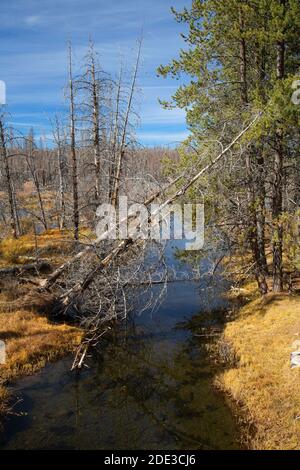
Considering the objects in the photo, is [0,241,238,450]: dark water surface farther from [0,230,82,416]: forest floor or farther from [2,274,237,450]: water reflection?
[0,230,82,416]: forest floor

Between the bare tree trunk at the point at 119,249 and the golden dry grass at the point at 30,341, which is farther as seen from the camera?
the bare tree trunk at the point at 119,249

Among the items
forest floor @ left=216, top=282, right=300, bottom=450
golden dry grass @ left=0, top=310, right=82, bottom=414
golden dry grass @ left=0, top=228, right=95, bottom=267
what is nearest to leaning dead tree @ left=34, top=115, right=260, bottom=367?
golden dry grass @ left=0, top=310, right=82, bottom=414

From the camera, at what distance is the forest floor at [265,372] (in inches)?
A: 311

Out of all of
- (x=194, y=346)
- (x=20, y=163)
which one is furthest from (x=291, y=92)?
(x=20, y=163)

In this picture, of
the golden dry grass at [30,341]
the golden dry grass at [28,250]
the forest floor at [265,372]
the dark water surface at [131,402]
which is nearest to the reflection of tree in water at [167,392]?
the dark water surface at [131,402]

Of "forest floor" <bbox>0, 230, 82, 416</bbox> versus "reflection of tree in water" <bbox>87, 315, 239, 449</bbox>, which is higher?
"forest floor" <bbox>0, 230, 82, 416</bbox>

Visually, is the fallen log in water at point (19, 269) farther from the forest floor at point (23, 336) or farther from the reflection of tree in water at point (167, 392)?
the reflection of tree in water at point (167, 392)

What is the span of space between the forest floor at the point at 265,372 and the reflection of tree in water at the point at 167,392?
517mm

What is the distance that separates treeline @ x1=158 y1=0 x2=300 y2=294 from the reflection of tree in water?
164 inches

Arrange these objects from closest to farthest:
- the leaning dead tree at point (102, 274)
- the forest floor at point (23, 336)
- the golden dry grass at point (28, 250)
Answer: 1. the forest floor at point (23, 336)
2. the leaning dead tree at point (102, 274)
3. the golden dry grass at point (28, 250)

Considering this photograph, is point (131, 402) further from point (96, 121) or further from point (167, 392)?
point (96, 121)

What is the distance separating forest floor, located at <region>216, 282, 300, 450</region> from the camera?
26.0ft

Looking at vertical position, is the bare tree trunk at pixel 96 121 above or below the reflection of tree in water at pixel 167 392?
above

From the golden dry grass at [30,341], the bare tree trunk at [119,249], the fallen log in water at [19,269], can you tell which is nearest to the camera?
the golden dry grass at [30,341]
